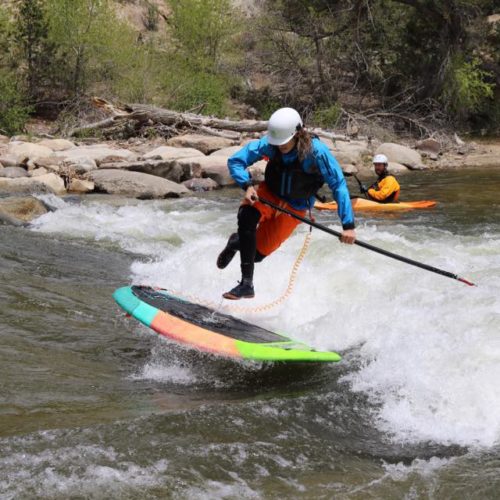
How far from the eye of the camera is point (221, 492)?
270 centimetres

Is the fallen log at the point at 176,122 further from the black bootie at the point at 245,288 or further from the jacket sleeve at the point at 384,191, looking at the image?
the black bootie at the point at 245,288

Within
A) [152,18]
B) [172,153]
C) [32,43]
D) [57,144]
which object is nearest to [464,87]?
[172,153]

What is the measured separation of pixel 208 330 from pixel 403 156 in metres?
13.7

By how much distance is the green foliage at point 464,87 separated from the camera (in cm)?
2022

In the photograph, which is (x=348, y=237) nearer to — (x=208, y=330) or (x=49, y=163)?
(x=208, y=330)

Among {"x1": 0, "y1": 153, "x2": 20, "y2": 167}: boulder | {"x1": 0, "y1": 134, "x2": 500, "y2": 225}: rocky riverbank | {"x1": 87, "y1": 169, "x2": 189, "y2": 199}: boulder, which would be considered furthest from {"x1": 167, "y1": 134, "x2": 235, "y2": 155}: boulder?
{"x1": 0, "y1": 153, "x2": 20, "y2": 167}: boulder

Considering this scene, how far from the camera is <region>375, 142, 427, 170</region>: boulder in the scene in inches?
671

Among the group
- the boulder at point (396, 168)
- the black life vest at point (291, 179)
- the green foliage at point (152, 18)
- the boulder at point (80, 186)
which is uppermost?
the green foliage at point (152, 18)

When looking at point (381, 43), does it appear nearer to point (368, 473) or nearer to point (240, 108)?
point (240, 108)

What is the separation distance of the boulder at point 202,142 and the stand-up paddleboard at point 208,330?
1199 cm

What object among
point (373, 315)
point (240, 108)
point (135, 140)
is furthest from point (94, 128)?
point (373, 315)

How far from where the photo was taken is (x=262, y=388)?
403 centimetres

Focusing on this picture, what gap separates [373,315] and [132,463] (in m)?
2.71

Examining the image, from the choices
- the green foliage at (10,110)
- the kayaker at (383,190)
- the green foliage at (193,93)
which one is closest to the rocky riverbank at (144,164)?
the green foliage at (10,110)
